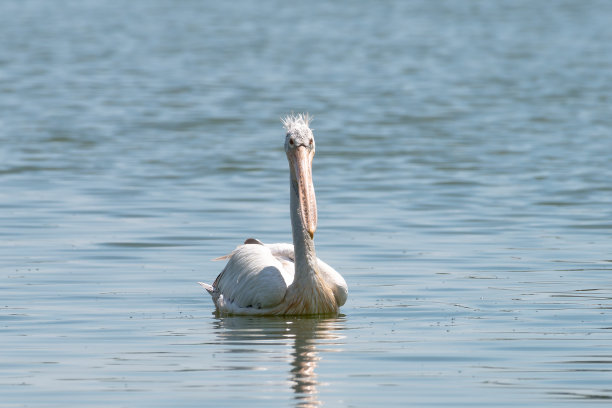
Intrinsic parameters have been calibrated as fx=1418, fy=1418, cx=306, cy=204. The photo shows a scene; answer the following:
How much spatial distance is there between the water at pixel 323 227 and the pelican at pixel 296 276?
0.14m

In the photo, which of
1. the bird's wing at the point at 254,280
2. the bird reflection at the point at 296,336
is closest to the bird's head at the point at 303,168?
the bird's wing at the point at 254,280

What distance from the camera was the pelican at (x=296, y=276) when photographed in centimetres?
962

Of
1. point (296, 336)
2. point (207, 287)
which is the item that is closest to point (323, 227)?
point (207, 287)

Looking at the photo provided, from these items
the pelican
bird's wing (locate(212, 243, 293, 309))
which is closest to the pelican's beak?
the pelican

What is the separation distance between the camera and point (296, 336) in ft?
29.8

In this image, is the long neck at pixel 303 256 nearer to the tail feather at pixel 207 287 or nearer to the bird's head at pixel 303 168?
the bird's head at pixel 303 168

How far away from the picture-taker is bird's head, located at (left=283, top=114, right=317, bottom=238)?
377 inches

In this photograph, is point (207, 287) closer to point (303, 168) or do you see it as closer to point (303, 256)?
point (303, 256)

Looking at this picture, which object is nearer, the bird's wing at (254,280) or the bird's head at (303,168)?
the bird's head at (303,168)

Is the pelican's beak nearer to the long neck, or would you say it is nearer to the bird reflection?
the long neck

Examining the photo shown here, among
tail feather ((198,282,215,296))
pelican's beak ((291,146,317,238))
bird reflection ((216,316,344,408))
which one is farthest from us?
tail feather ((198,282,215,296))

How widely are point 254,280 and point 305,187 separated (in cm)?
74

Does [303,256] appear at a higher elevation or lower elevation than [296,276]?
higher

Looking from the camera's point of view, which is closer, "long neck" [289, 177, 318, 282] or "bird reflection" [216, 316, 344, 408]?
"bird reflection" [216, 316, 344, 408]
